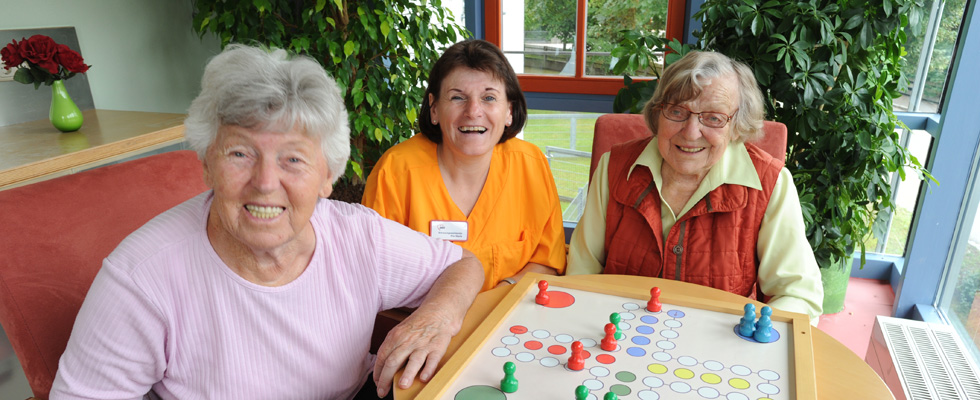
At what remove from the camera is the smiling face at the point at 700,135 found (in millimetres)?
1639

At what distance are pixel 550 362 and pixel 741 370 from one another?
1.22 ft

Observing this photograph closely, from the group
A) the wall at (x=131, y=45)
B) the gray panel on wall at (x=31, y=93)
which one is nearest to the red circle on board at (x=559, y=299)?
the wall at (x=131, y=45)

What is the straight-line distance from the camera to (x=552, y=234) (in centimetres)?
203

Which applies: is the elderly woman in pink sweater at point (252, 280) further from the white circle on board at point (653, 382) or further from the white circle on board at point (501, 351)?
the white circle on board at point (653, 382)

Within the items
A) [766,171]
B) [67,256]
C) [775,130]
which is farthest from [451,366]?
[775,130]

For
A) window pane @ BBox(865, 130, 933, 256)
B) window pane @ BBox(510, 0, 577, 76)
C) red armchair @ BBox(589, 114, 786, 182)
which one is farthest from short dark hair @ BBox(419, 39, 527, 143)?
window pane @ BBox(865, 130, 933, 256)

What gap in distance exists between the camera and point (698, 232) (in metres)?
1.71

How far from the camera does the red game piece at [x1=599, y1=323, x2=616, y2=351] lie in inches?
47.0

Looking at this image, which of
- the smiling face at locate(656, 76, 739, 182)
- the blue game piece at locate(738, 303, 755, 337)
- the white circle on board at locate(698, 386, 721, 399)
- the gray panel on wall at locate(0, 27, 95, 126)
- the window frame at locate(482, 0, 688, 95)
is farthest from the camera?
the window frame at locate(482, 0, 688, 95)

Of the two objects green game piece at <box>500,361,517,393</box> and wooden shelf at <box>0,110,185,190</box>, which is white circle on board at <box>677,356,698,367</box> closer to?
green game piece at <box>500,361,517,393</box>

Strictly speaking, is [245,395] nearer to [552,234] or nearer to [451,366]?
[451,366]

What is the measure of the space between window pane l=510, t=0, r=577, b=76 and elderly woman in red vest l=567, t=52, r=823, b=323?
5.58 feet

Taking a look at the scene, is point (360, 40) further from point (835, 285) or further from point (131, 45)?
point (835, 285)

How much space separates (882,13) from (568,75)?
1.57 meters
